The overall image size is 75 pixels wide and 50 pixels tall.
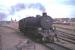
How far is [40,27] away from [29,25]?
0.24 m

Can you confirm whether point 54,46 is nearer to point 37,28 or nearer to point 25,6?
point 37,28

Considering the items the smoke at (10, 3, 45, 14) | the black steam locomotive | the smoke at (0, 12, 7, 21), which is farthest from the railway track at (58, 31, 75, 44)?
the smoke at (0, 12, 7, 21)

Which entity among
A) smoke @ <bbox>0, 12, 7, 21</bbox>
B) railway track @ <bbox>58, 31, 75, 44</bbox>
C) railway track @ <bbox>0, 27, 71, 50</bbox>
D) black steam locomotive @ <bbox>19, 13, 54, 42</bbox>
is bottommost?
railway track @ <bbox>0, 27, 71, 50</bbox>

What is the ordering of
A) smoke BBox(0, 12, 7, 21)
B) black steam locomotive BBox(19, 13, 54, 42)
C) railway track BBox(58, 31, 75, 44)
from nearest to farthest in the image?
smoke BBox(0, 12, 7, 21), black steam locomotive BBox(19, 13, 54, 42), railway track BBox(58, 31, 75, 44)

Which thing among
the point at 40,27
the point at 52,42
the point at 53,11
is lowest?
the point at 52,42

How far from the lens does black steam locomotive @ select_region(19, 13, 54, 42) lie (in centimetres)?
459

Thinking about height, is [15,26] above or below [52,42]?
above

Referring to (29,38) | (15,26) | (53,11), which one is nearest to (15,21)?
(15,26)

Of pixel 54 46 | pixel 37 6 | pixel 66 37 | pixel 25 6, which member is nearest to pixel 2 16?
pixel 25 6

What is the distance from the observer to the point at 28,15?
4617mm

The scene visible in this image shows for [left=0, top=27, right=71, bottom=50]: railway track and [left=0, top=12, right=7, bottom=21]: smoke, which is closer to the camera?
[left=0, top=12, right=7, bottom=21]: smoke

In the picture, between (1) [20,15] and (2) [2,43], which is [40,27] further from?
(2) [2,43]

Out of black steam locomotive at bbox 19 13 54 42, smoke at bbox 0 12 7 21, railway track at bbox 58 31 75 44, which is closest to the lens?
smoke at bbox 0 12 7 21

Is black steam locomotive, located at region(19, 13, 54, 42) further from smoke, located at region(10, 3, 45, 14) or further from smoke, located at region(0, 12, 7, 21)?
smoke, located at region(0, 12, 7, 21)
